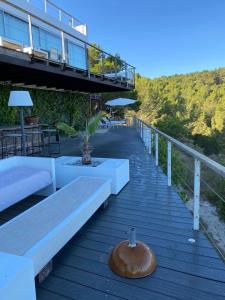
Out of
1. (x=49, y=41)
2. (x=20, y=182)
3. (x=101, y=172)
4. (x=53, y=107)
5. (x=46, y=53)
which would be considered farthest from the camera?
(x=53, y=107)

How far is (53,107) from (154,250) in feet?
39.8

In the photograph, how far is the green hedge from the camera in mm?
10594

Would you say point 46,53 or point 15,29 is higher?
point 15,29

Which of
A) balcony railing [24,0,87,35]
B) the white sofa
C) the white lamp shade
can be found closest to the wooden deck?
the white sofa

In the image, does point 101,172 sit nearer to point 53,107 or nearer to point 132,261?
point 132,261

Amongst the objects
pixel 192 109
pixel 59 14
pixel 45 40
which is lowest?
pixel 192 109

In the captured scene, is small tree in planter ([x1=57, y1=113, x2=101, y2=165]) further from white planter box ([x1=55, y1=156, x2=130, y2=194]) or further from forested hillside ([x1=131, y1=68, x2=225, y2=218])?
forested hillside ([x1=131, y1=68, x2=225, y2=218])

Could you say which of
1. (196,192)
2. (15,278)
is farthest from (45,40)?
(15,278)

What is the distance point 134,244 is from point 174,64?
61749 mm

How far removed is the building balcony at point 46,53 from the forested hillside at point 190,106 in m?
14.3

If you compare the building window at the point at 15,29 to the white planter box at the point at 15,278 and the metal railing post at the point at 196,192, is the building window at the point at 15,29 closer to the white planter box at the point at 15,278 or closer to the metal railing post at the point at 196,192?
the metal railing post at the point at 196,192

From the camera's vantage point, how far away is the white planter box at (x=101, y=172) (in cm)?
405

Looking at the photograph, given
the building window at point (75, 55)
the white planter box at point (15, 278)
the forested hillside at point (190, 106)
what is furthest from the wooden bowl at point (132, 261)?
the forested hillside at point (190, 106)

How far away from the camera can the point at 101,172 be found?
4.13 m
